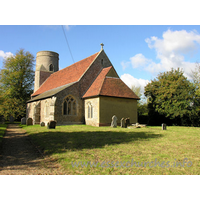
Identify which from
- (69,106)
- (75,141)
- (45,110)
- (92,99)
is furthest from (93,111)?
(75,141)

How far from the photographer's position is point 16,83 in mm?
39094

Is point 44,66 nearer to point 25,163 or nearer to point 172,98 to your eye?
point 172,98

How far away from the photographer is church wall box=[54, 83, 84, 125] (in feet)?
67.4

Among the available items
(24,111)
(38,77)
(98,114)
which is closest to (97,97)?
(98,114)

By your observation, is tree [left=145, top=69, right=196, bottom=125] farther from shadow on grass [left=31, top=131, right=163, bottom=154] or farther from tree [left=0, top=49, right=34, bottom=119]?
tree [left=0, top=49, right=34, bottom=119]

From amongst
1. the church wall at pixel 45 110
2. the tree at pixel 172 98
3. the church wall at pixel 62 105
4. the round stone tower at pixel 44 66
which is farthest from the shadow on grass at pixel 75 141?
the round stone tower at pixel 44 66

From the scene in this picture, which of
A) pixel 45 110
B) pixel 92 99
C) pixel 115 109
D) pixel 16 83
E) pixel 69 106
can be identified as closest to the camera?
pixel 115 109

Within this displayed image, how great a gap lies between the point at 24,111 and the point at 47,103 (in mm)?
17009

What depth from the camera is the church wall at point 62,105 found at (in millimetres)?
20531

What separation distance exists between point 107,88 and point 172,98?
12.5 metres

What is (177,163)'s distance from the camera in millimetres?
5949

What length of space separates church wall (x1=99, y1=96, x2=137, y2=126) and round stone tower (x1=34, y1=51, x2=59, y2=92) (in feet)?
69.7

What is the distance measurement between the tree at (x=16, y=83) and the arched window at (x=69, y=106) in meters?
19.4
